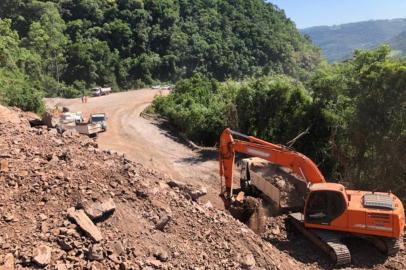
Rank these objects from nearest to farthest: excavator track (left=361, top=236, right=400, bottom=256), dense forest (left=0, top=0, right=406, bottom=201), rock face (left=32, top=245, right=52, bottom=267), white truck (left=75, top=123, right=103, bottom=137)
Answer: rock face (left=32, top=245, right=52, bottom=267)
excavator track (left=361, top=236, right=400, bottom=256)
dense forest (left=0, top=0, right=406, bottom=201)
white truck (left=75, top=123, right=103, bottom=137)

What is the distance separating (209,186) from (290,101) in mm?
6203

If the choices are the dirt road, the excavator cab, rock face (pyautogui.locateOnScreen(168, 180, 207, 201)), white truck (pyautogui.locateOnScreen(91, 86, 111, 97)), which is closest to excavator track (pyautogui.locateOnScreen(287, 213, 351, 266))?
the excavator cab

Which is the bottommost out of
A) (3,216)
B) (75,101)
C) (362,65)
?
(75,101)

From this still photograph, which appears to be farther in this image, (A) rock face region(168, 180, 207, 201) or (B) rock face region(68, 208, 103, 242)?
(A) rock face region(168, 180, 207, 201)

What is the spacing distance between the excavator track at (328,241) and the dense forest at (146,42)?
1844 inches

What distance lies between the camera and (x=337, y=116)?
19.7 meters

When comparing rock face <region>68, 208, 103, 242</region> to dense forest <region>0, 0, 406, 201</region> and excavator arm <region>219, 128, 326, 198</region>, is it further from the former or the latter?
dense forest <region>0, 0, 406, 201</region>

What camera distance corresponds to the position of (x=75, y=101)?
5000cm

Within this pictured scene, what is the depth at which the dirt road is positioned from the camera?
21.4 metres

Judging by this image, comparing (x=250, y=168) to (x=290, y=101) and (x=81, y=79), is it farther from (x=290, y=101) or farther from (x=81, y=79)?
(x=81, y=79)

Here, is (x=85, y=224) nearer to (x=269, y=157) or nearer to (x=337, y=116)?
(x=269, y=157)

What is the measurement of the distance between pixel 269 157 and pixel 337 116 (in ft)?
24.3

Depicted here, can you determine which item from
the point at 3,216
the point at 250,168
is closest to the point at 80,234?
the point at 3,216

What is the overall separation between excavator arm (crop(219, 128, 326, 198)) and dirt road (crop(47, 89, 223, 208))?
2909mm
